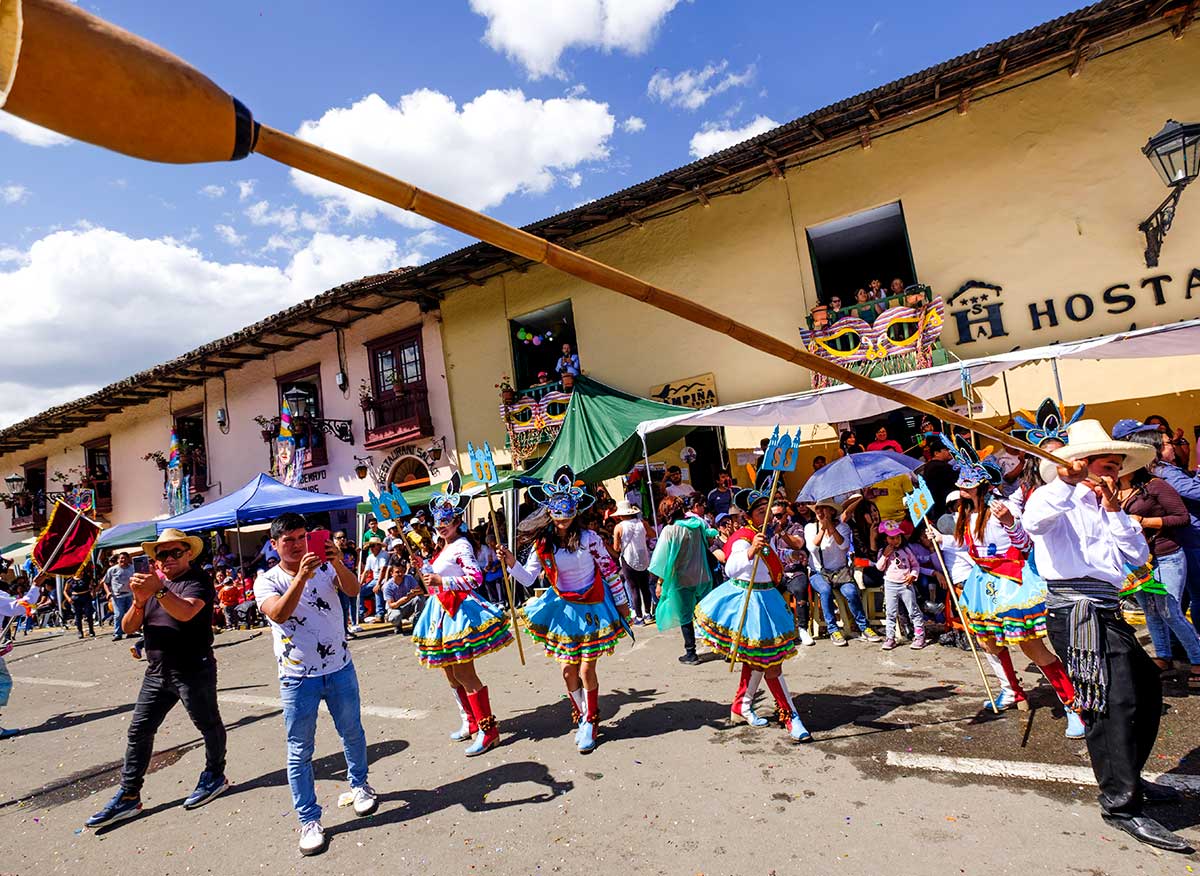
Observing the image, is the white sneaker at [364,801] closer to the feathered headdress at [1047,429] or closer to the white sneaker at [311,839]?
the white sneaker at [311,839]

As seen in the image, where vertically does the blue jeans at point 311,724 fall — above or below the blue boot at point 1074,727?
above

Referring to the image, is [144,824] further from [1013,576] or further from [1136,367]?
[1136,367]

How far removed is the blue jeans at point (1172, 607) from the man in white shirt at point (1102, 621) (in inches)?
91.5

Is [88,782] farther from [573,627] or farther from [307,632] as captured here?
[573,627]

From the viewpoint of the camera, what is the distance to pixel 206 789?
480 cm

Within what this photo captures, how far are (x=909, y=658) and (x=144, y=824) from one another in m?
6.57

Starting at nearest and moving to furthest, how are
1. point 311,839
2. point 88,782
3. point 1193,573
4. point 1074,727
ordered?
point 311,839, point 1074,727, point 1193,573, point 88,782

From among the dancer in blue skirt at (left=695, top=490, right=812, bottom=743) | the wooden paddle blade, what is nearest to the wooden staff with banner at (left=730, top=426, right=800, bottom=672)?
the dancer in blue skirt at (left=695, top=490, right=812, bottom=743)

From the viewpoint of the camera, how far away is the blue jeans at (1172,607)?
5.11 metres

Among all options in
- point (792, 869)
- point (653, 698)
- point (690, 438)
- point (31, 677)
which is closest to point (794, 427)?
point (690, 438)

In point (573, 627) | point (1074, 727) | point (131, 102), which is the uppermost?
point (131, 102)

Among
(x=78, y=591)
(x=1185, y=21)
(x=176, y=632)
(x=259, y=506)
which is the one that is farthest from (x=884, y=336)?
(x=78, y=591)

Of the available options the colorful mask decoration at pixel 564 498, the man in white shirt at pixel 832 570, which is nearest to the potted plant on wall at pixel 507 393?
the man in white shirt at pixel 832 570

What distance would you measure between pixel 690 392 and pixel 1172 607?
8.07 metres
